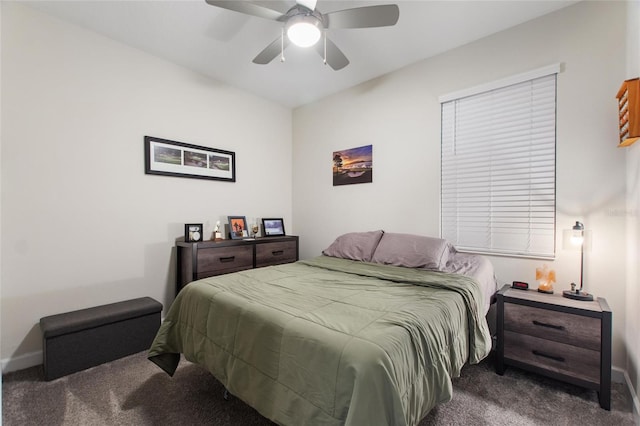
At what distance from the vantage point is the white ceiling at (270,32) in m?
2.20

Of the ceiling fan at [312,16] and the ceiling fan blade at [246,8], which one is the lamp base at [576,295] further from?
the ceiling fan blade at [246,8]

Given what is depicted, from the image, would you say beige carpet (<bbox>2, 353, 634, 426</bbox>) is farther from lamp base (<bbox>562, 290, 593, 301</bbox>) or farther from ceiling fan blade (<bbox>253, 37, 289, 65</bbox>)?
ceiling fan blade (<bbox>253, 37, 289, 65</bbox>)

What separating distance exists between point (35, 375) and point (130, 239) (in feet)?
3.85

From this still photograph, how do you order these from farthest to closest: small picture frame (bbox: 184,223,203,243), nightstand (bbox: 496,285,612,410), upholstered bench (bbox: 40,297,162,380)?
1. small picture frame (bbox: 184,223,203,243)
2. upholstered bench (bbox: 40,297,162,380)
3. nightstand (bbox: 496,285,612,410)

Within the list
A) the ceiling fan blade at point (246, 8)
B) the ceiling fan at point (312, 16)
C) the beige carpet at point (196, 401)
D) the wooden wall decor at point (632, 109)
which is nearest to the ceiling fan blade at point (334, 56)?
the ceiling fan at point (312, 16)

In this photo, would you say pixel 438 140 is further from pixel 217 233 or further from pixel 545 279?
pixel 217 233

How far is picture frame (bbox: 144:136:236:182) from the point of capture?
285cm

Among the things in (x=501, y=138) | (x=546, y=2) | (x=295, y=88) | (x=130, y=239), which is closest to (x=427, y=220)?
(x=501, y=138)

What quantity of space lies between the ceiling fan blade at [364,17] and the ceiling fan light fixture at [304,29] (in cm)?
10

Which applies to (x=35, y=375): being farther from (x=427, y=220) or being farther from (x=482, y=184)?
(x=482, y=184)

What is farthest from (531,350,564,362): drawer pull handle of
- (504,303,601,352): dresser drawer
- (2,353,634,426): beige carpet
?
(2,353,634,426): beige carpet

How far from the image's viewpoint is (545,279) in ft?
7.06

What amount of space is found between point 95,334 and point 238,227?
167cm

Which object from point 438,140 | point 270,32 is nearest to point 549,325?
point 438,140
